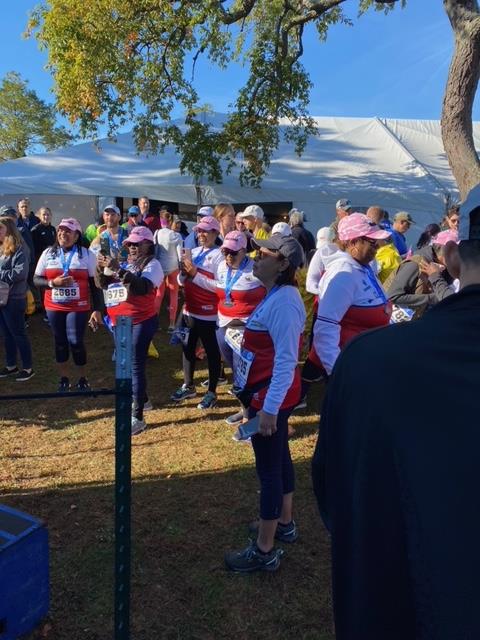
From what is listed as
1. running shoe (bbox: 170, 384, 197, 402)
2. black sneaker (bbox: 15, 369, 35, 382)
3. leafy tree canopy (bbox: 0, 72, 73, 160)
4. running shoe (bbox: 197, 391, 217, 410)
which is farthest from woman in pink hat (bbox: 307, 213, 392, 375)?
leafy tree canopy (bbox: 0, 72, 73, 160)

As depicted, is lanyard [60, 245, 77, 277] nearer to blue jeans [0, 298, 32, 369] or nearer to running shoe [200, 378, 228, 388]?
blue jeans [0, 298, 32, 369]

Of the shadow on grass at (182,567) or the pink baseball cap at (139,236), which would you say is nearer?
the shadow on grass at (182,567)

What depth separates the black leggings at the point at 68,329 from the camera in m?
5.33

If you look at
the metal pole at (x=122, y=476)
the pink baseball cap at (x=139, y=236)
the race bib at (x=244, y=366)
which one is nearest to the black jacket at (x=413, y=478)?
the metal pole at (x=122, y=476)

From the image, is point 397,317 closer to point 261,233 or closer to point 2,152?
point 261,233

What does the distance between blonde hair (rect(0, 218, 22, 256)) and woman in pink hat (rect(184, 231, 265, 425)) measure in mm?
2644

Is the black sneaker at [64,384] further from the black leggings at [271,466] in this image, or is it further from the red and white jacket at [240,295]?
the black leggings at [271,466]

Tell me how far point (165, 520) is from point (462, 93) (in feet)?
28.2

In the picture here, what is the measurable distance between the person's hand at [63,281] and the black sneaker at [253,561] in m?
3.28

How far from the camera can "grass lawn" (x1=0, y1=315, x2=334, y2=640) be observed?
8.84 feet

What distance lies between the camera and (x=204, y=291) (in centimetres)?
531

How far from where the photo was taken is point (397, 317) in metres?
4.28

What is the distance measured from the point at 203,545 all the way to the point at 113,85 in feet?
39.2

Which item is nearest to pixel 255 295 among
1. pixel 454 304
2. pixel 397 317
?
pixel 397 317
